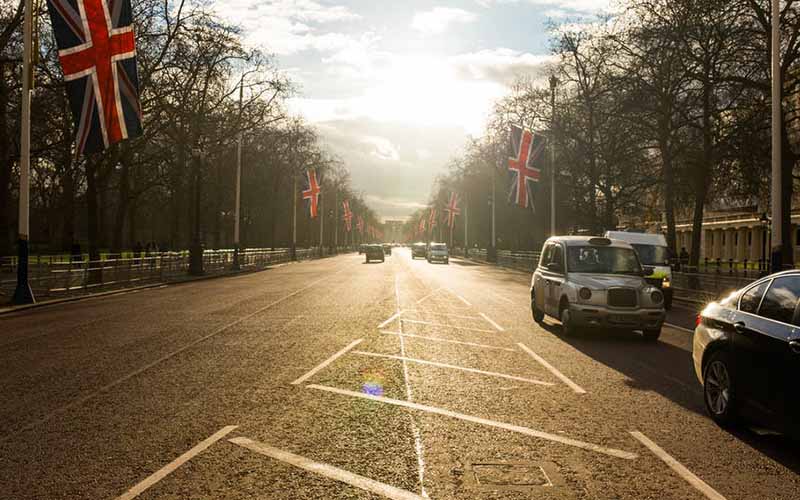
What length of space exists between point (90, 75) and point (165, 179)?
25377 mm

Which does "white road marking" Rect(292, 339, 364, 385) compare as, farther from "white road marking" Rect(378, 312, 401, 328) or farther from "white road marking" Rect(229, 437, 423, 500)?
"white road marking" Rect(229, 437, 423, 500)

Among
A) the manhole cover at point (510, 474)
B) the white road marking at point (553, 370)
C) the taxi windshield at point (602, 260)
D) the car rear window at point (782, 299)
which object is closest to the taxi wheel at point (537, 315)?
the taxi windshield at point (602, 260)

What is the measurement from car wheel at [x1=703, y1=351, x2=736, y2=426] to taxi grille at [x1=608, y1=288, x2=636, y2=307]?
580cm

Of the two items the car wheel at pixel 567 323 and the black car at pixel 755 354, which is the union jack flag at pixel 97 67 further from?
the black car at pixel 755 354

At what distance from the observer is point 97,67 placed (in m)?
20.1

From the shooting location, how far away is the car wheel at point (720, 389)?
679cm

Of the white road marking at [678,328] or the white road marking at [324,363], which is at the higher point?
the white road marking at [324,363]

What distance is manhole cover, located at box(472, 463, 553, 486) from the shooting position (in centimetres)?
513

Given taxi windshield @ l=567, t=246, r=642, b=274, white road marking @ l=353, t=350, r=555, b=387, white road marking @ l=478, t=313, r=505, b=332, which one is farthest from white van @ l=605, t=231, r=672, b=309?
white road marking @ l=353, t=350, r=555, b=387

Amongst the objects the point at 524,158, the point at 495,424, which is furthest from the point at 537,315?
the point at 524,158

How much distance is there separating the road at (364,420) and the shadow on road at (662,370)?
0.04 meters

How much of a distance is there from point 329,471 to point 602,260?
1047 cm

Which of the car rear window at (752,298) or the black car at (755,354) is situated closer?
the black car at (755,354)

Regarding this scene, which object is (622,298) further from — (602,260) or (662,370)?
(662,370)
